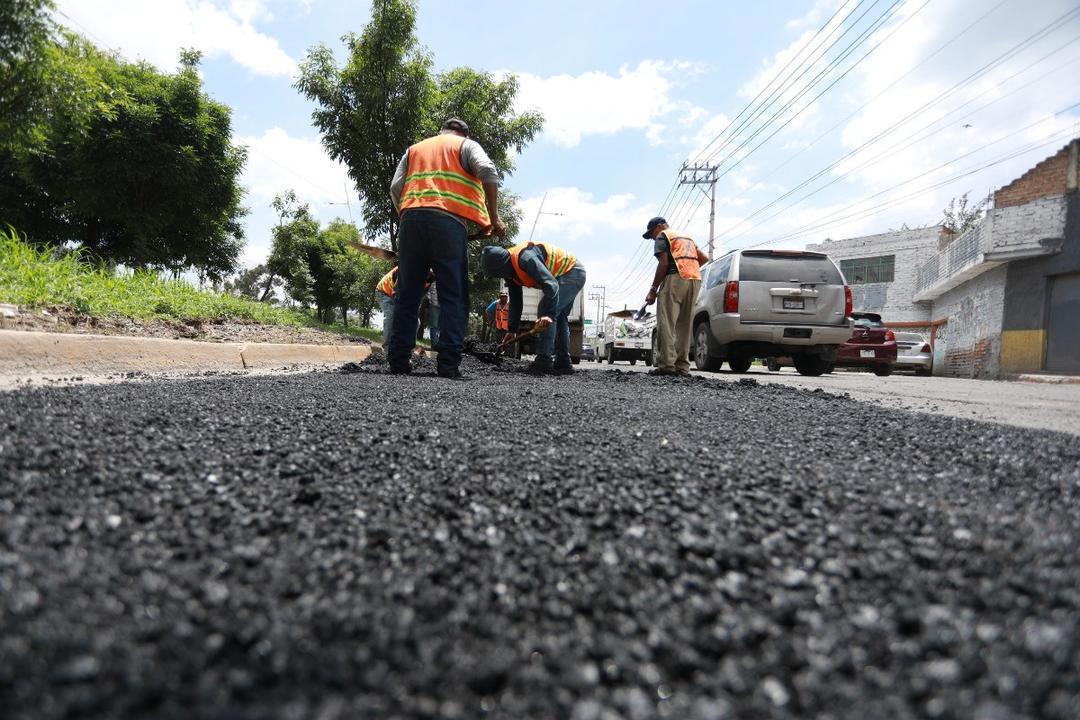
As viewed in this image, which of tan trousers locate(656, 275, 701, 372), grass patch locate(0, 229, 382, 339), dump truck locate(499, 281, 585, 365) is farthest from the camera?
dump truck locate(499, 281, 585, 365)

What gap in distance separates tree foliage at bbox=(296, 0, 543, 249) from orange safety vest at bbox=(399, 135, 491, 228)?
7067mm

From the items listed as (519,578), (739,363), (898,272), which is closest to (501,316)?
(739,363)

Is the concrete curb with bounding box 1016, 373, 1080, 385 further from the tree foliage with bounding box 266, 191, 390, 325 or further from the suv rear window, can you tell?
the tree foliage with bounding box 266, 191, 390, 325

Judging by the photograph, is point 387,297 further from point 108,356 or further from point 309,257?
point 309,257

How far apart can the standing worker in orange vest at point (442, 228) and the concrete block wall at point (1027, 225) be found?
15.1 metres

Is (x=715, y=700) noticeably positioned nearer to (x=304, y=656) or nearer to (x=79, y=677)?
(x=304, y=656)

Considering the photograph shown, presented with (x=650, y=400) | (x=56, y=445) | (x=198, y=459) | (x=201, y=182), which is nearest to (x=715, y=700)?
(x=198, y=459)

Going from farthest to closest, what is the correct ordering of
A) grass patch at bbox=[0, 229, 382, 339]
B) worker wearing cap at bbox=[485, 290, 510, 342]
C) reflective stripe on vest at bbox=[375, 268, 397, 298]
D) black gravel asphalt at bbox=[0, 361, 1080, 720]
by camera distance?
worker wearing cap at bbox=[485, 290, 510, 342] < reflective stripe on vest at bbox=[375, 268, 397, 298] < grass patch at bbox=[0, 229, 382, 339] < black gravel asphalt at bbox=[0, 361, 1080, 720]

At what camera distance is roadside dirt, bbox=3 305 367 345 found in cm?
383

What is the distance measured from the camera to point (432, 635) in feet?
2.59

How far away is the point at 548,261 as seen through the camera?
6164 millimetres

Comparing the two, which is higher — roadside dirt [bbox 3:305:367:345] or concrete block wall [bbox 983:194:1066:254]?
concrete block wall [bbox 983:194:1066:254]

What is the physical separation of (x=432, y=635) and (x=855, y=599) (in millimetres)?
691

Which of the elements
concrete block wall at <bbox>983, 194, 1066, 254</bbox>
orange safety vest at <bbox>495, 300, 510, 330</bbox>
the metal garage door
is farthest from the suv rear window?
concrete block wall at <bbox>983, 194, 1066, 254</bbox>
